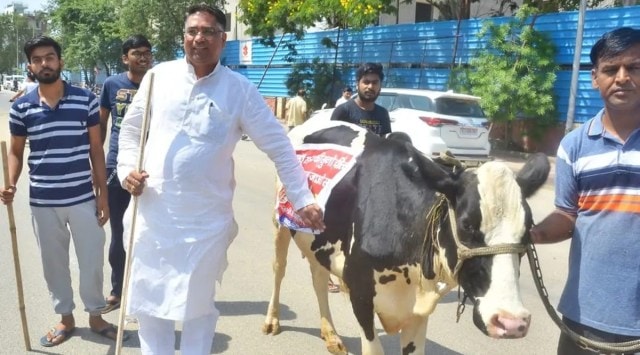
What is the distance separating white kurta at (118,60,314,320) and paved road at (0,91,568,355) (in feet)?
4.86

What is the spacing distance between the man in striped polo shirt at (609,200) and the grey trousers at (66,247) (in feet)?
10.1

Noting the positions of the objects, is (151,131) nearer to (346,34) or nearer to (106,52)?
(346,34)

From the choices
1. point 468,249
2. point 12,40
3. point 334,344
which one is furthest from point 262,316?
point 12,40

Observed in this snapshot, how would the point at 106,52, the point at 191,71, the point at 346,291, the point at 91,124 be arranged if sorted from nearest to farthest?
1. the point at 191,71
2. the point at 346,291
3. the point at 91,124
4. the point at 106,52

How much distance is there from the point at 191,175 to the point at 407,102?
34.2ft

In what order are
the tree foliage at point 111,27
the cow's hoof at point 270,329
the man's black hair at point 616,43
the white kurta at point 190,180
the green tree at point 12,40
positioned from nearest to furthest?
the man's black hair at point 616,43 < the white kurta at point 190,180 < the cow's hoof at point 270,329 < the tree foliage at point 111,27 < the green tree at point 12,40

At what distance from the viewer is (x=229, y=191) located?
2.95 metres

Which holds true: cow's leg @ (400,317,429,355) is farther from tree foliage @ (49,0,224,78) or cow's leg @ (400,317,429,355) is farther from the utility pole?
tree foliage @ (49,0,224,78)

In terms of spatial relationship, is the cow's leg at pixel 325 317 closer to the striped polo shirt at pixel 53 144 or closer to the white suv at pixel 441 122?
the striped polo shirt at pixel 53 144

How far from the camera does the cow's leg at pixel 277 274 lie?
462 centimetres

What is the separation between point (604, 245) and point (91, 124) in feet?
10.8

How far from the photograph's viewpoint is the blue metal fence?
1387 centimetres

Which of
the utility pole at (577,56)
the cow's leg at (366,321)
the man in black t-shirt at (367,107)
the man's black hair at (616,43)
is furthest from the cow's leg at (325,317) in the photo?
the utility pole at (577,56)

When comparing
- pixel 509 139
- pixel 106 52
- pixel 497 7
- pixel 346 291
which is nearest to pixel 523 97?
pixel 509 139
